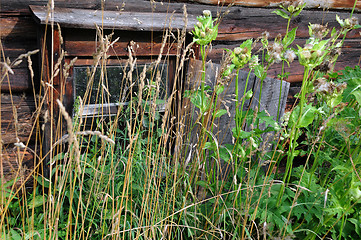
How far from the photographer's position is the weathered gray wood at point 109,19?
207 cm

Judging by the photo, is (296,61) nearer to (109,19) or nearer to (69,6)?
(109,19)

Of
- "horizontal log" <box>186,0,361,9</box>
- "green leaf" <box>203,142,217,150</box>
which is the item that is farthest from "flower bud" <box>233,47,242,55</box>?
"horizontal log" <box>186,0,361,9</box>

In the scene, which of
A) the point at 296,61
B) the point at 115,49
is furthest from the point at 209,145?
the point at 296,61

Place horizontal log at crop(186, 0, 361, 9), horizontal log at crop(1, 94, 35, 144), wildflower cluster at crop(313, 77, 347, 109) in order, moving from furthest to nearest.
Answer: horizontal log at crop(186, 0, 361, 9), horizontal log at crop(1, 94, 35, 144), wildflower cluster at crop(313, 77, 347, 109)

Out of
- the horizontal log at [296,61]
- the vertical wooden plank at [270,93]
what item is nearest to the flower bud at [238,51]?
the vertical wooden plank at [270,93]

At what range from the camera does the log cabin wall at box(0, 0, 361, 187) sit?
82.9 inches

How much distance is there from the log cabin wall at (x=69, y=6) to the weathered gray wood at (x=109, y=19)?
2.7 inches

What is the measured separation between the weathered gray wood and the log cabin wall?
0.22ft

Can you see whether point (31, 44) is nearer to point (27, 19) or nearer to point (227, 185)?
point (27, 19)

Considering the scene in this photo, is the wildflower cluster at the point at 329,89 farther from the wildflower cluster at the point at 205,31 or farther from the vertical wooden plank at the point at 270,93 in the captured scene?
the vertical wooden plank at the point at 270,93

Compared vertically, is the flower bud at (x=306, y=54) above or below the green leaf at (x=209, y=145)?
above

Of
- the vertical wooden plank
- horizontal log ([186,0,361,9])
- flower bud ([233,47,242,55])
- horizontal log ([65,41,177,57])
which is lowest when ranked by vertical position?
the vertical wooden plank

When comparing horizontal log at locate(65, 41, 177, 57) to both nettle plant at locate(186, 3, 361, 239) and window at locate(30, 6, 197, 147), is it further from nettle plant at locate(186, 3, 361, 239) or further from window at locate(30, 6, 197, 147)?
nettle plant at locate(186, 3, 361, 239)

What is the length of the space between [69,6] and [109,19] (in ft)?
0.86
